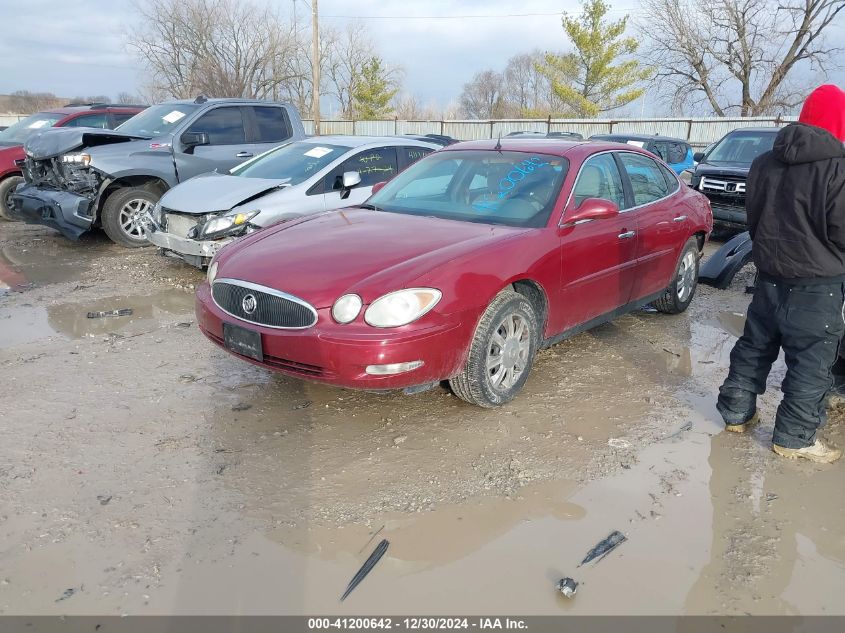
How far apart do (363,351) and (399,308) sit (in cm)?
30

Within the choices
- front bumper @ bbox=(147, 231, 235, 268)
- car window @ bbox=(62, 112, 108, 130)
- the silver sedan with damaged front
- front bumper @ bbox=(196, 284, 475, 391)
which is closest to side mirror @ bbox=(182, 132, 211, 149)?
the silver sedan with damaged front

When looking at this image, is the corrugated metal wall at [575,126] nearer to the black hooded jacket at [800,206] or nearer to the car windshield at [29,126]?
the car windshield at [29,126]

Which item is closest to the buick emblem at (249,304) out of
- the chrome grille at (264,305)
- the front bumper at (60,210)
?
the chrome grille at (264,305)

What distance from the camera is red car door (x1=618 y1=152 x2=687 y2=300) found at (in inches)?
204

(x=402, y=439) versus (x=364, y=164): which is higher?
(x=364, y=164)

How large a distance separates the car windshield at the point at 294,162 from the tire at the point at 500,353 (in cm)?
379

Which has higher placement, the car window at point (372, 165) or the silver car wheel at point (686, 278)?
the car window at point (372, 165)

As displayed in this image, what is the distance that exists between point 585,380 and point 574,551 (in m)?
2.02

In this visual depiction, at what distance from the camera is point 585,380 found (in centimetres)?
464

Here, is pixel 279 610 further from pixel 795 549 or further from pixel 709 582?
pixel 795 549

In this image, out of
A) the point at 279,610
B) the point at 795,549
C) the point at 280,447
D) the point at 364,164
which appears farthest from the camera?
the point at 364,164

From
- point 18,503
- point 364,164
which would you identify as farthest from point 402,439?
point 364,164

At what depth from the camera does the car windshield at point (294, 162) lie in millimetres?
7191
